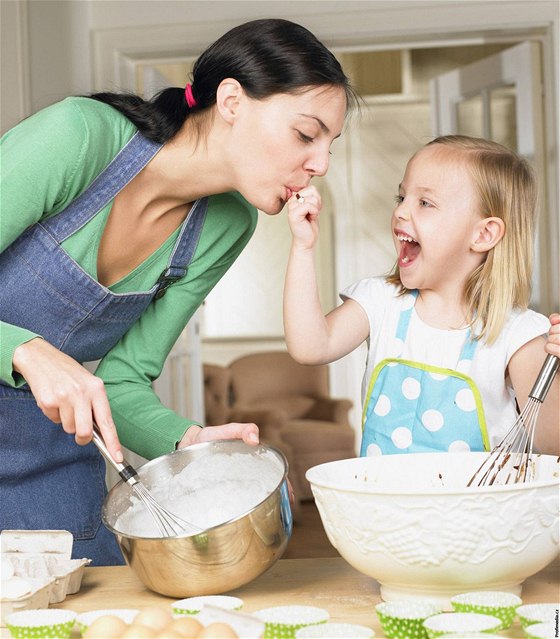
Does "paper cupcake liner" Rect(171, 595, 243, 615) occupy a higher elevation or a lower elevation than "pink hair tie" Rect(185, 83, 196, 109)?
lower

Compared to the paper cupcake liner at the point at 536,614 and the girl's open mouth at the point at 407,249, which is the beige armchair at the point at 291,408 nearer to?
the girl's open mouth at the point at 407,249

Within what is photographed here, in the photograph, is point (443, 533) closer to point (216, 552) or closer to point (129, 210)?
point (216, 552)

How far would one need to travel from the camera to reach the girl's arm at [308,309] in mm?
1358

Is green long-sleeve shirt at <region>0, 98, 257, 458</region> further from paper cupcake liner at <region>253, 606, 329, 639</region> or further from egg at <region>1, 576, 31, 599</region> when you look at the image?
paper cupcake liner at <region>253, 606, 329, 639</region>

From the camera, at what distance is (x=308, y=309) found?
139 centimetres

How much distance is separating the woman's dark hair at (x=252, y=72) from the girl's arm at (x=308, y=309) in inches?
6.8

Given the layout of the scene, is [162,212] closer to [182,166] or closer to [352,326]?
[182,166]

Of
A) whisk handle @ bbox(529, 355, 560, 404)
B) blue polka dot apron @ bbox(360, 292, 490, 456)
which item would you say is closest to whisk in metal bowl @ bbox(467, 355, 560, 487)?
whisk handle @ bbox(529, 355, 560, 404)

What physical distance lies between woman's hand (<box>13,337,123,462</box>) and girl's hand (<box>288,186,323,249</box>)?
484mm

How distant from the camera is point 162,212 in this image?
4.75ft

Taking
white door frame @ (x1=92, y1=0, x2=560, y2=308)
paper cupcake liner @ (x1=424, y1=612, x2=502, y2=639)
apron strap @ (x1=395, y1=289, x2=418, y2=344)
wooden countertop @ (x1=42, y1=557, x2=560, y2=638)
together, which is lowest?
wooden countertop @ (x1=42, y1=557, x2=560, y2=638)

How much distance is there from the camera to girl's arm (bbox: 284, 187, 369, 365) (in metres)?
1.36

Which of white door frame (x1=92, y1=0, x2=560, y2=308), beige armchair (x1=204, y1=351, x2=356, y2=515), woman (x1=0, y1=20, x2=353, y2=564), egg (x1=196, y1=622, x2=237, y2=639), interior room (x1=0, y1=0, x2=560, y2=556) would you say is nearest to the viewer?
egg (x1=196, y1=622, x2=237, y2=639)

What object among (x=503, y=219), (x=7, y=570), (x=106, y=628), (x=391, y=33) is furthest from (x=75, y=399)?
(x=391, y=33)
